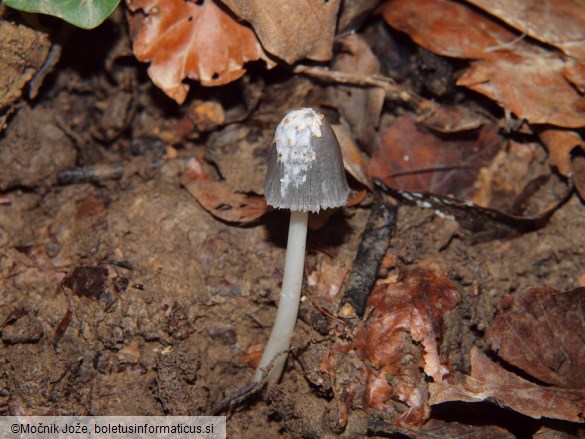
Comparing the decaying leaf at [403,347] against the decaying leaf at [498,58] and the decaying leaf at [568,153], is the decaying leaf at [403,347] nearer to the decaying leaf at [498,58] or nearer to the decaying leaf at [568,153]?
the decaying leaf at [568,153]

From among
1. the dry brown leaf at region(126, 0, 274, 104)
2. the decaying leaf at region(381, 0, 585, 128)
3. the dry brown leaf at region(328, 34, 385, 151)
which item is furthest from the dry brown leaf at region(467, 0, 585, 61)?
the dry brown leaf at region(126, 0, 274, 104)

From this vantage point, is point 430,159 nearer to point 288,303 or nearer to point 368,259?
point 368,259

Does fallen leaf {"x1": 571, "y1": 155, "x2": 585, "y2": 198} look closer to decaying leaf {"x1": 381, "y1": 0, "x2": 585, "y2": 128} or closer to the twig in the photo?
decaying leaf {"x1": 381, "y1": 0, "x2": 585, "y2": 128}

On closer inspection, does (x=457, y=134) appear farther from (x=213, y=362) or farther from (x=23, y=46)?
(x=23, y=46)

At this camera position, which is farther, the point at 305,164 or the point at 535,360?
the point at 535,360

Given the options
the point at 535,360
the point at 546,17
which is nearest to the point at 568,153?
the point at 546,17

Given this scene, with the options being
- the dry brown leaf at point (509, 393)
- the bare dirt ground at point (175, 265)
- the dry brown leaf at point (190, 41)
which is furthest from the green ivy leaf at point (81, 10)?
the dry brown leaf at point (509, 393)
